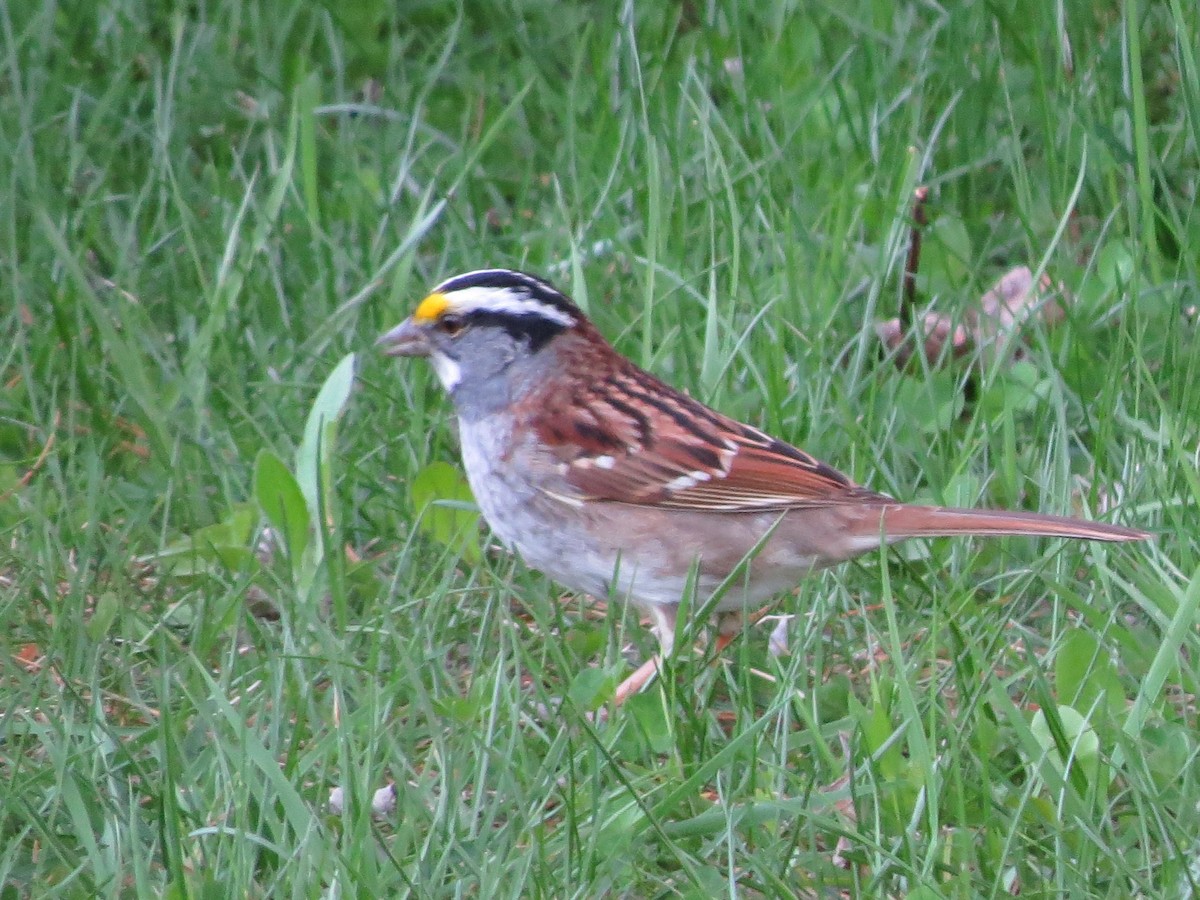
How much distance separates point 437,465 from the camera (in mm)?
4062

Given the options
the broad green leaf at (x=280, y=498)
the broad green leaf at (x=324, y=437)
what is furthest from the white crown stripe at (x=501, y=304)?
the broad green leaf at (x=280, y=498)

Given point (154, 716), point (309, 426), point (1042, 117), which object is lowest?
point (154, 716)

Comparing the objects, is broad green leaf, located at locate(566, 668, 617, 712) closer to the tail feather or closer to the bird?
the bird

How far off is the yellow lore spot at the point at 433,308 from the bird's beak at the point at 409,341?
0.03 m

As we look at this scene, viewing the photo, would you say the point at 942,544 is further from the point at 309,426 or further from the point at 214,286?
the point at 214,286

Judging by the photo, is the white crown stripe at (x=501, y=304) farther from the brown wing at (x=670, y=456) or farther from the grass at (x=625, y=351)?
the grass at (x=625, y=351)

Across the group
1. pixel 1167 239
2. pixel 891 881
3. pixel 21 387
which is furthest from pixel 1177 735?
Result: pixel 21 387

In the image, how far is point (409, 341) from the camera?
4.27 m

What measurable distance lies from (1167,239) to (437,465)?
85.6 inches

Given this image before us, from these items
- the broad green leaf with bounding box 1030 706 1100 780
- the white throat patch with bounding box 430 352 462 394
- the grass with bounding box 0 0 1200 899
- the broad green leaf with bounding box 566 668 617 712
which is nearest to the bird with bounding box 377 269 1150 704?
the white throat patch with bounding box 430 352 462 394

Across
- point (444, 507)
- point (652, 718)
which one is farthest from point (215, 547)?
point (652, 718)

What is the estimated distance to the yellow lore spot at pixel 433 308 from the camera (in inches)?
166

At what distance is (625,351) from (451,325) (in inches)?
26.9

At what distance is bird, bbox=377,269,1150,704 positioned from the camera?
3.76 metres
